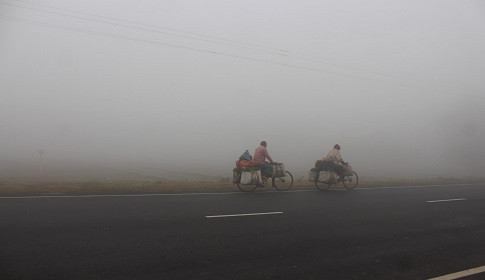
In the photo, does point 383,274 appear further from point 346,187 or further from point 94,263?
point 346,187

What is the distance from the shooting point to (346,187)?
16578 mm

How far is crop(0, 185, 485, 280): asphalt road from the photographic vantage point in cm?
521

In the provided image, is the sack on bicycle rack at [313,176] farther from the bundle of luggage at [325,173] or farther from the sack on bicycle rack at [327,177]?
the sack on bicycle rack at [327,177]

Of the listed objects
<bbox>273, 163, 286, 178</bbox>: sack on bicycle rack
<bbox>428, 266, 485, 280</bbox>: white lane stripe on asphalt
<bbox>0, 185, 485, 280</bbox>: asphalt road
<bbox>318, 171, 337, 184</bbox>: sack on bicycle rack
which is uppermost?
<bbox>273, 163, 286, 178</bbox>: sack on bicycle rack

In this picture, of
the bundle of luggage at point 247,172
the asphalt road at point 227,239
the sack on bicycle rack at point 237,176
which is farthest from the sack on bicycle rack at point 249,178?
the asphalt road at point 227,239

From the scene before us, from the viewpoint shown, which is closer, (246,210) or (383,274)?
(383,274)

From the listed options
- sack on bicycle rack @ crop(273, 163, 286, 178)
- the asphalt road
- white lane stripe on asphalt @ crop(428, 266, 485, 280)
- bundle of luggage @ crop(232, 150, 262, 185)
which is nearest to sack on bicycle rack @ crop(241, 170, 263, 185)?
bundle of luggage @ crop(232, 150, 262, 185)

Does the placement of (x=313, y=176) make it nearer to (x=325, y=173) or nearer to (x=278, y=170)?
(x=325, y=173)

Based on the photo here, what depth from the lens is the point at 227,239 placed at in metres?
6.87

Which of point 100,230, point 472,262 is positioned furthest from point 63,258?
point 472,262

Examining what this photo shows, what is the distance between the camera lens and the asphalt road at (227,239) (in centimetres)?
521

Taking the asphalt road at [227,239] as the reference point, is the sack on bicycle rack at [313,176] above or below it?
above

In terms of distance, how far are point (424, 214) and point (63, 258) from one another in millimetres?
9157

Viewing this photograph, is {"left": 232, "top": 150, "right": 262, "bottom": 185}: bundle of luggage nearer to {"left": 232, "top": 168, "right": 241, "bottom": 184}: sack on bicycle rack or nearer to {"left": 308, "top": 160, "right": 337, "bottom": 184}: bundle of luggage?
{"left": 232, "top": 168, "right": 241, "bottom": 184}: sack on bicycle rack
